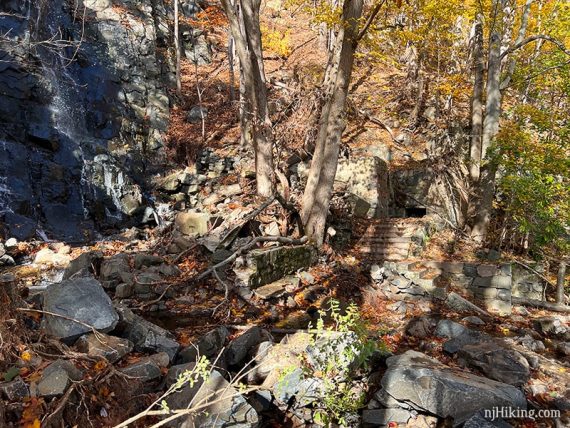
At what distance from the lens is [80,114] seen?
16.3m

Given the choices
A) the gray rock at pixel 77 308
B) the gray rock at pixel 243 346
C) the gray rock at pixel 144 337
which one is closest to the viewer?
the gray rock at pixel 77 308

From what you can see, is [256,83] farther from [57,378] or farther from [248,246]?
[57,378]

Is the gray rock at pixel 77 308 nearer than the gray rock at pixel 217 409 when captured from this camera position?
No

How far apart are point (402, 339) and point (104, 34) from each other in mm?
20959

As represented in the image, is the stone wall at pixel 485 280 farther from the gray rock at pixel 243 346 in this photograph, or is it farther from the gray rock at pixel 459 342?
the gray rock at pixel 243 346

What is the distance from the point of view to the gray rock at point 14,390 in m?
2.63

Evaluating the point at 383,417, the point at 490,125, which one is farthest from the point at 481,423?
the point at 490,125

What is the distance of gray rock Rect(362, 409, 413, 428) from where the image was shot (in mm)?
3758

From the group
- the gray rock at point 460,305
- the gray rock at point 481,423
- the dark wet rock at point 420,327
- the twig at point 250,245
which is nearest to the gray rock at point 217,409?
the gray rock at point 481,423

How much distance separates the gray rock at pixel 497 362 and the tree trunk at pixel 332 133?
478 centimetres

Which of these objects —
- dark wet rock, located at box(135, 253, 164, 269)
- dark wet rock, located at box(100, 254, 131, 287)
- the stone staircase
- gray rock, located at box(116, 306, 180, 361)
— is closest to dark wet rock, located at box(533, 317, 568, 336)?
the stone staircase

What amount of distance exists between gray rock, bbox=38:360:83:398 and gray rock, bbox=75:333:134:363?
33cm

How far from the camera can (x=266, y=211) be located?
30.0 feet

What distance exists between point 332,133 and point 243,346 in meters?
5.67
